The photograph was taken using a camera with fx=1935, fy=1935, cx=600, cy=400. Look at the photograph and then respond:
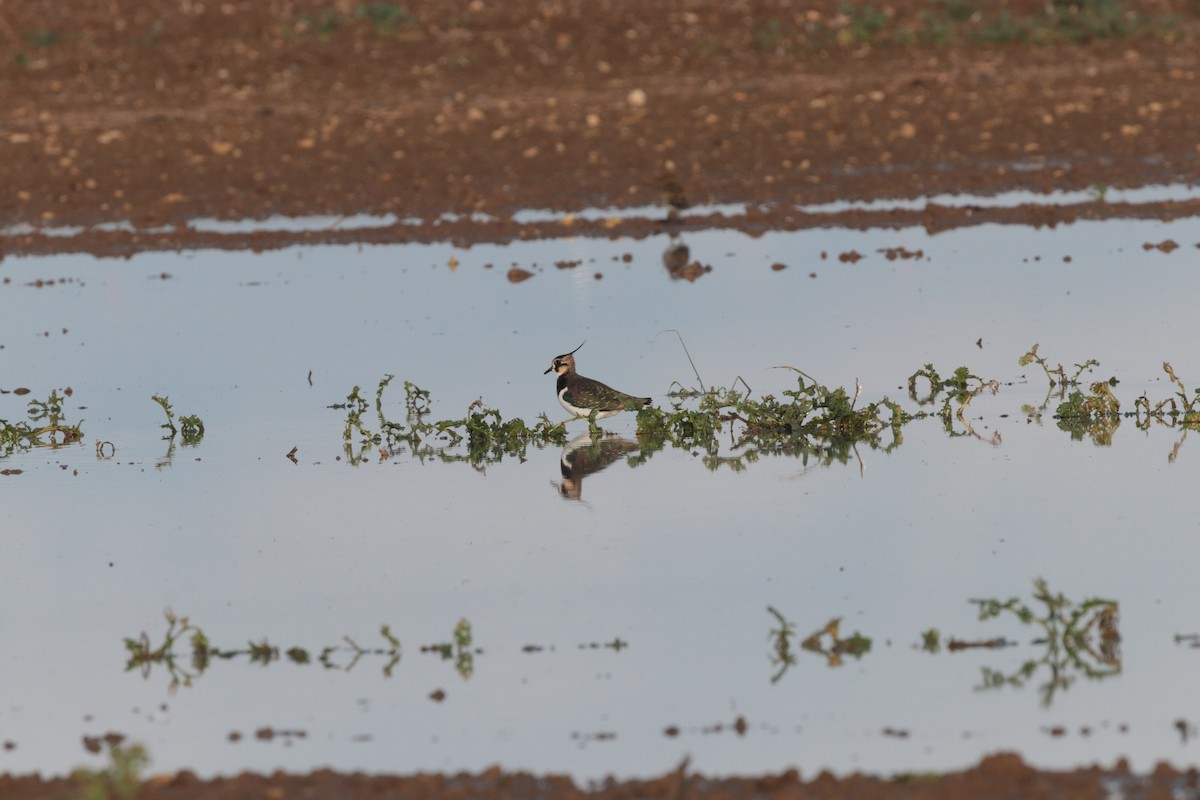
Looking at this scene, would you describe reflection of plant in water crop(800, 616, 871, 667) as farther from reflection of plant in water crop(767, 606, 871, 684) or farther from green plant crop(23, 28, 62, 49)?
green plant crop(23, 28, 62, 49)

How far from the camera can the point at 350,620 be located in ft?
25.6

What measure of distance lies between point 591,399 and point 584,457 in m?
0.60

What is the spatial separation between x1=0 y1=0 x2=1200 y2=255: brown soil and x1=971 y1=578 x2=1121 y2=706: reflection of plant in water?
11.5m

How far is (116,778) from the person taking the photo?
543cm

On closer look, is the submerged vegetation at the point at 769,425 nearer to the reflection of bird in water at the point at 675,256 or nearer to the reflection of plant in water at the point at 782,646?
the reflection of plant in water at the point at 782,646

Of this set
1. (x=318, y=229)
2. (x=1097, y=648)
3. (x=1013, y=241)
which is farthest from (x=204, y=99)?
(x=1097, y=648)

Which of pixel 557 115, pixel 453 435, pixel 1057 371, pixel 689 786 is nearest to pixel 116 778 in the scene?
pixel 689 786

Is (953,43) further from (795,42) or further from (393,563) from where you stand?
(393,563)

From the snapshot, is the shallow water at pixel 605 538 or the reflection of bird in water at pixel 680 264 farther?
the reflection of bird in water at pixel 680 264

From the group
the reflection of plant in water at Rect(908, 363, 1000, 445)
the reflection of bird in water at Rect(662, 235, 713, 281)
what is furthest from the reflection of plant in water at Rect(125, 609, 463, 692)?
the reflection of bird in water at Rect(662, 235, 713, 281)

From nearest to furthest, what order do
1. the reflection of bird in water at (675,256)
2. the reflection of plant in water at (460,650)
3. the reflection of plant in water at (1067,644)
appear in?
the reflection of plant in water at (1067,644)
the reflection of plant in water at (460,650)
the reflection of bird in water at (675,256)

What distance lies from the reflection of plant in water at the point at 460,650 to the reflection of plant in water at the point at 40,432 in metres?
5.16

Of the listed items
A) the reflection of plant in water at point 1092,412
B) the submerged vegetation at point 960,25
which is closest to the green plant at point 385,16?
the submerged vegetation at point 960,25

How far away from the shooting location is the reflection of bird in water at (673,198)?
19203mm
